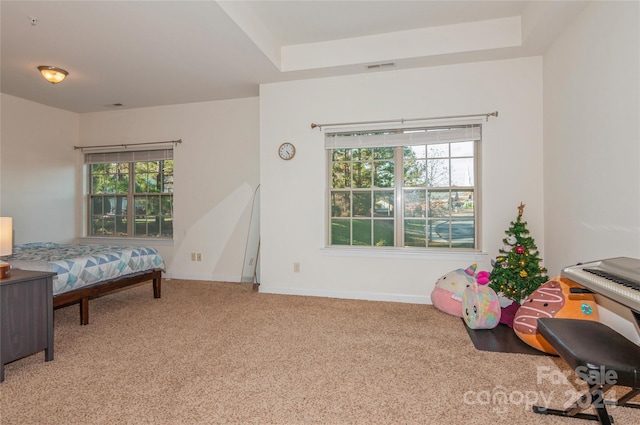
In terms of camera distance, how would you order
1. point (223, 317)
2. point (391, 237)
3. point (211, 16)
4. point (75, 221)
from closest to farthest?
point (211, 16)
point (223, 317)
point (391, 237)
point (75, 221)

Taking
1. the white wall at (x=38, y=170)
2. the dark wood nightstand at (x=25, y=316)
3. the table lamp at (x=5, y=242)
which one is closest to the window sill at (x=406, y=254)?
the dark wood nightstand at (x=25, y=316)

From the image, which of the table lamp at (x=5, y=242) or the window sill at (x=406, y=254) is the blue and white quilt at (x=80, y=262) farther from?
the window sill at (x=406, y=254)

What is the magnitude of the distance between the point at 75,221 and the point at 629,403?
702 cm

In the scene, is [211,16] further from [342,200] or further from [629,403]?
[629,403]

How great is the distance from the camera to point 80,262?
3.12 meters

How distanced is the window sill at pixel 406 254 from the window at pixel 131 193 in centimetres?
287

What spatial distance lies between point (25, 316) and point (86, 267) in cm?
91

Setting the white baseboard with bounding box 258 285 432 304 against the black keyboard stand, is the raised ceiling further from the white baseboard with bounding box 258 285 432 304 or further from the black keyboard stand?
the white baseboard with bounding box 258 285 432 304

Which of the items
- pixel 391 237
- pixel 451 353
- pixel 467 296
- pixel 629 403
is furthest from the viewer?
pixel 391 237

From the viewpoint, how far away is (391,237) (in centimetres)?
A: 408

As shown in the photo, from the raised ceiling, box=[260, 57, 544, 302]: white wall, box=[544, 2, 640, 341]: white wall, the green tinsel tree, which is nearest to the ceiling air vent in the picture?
the raised ceiling

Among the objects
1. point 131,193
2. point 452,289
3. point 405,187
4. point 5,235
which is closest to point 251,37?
point 405,187

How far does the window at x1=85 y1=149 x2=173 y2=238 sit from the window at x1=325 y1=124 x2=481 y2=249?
9.30 ft

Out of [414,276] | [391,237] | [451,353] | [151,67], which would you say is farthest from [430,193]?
[151,67]
